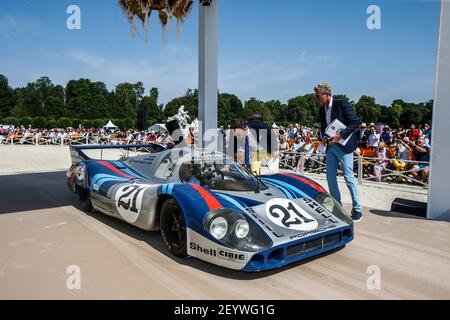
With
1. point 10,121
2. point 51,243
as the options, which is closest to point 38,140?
point 51,243

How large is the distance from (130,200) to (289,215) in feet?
5.74

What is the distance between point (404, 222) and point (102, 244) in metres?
3.84

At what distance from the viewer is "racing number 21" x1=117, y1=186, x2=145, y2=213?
3855 mm

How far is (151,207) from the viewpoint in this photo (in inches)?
144

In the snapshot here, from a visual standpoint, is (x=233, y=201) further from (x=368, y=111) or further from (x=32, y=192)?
(x=368, y=111)

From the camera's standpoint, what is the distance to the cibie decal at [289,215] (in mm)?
3152

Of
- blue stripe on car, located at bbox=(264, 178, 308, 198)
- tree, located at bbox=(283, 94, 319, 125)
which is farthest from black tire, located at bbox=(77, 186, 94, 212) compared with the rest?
tree, located at bbox=(283, 94, 319, 125)

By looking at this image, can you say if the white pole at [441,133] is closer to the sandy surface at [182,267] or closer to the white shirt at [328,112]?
the sandy surface at [182,267]

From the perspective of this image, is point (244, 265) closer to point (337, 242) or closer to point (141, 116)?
point (337, 242)

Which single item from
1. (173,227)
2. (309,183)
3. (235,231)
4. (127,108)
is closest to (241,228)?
(235,231)

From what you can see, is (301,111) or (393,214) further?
(301,111)

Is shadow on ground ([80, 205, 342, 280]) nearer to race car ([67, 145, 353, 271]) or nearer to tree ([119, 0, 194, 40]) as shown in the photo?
race car ([67, 145, 353, 271])

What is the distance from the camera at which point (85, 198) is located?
5.25 meters
